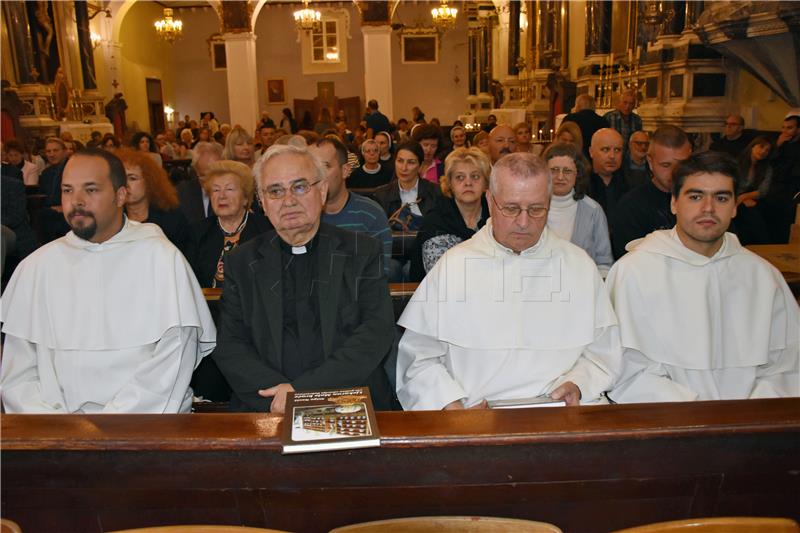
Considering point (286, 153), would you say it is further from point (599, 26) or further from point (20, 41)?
point (20, 41)

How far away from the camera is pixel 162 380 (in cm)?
281

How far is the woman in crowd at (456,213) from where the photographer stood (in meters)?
4.10

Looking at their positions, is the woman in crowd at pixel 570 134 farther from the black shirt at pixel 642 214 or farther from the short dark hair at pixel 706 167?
the short dark hair at pixel 706 167

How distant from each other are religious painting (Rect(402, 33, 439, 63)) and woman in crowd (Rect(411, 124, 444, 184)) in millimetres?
19743

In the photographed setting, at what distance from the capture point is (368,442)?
186cm

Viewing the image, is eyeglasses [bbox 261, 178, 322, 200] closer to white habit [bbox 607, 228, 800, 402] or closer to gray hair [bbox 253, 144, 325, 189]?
gray hair [bbox 253, 144, 325, 189]

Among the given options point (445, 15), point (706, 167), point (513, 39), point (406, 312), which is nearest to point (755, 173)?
point (706, 167)

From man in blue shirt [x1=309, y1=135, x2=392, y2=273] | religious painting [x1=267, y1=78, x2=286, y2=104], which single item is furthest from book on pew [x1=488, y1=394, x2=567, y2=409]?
religious painting [x1=267, y1=78, x2=286, y2=104]

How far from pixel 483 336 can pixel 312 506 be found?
1108mm

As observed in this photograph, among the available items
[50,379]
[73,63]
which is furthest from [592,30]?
[73,63]

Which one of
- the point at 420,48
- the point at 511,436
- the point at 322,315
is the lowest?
the point at 511,436

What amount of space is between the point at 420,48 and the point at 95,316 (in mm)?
24673

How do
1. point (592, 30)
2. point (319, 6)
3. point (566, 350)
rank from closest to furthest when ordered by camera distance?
point (566, 350) → point (592, 30) → point (319, 6)

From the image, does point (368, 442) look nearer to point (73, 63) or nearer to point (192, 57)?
point (73, 63)
